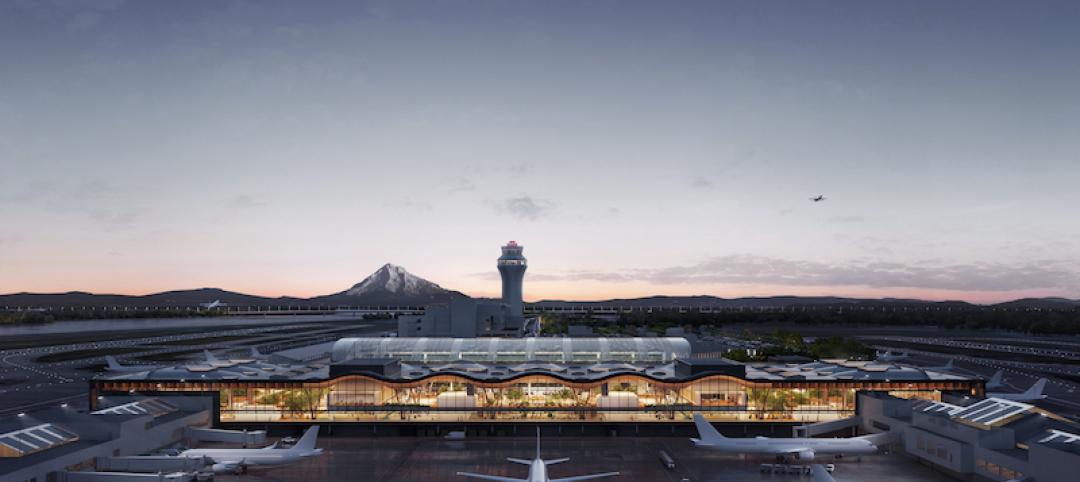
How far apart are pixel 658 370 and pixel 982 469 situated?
35.2 m

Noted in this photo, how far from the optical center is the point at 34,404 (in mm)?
86562

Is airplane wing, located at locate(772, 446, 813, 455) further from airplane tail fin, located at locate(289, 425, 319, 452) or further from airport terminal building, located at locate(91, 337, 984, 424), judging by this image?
airplane tail fin, located at locate(289, 425, 319, 452)

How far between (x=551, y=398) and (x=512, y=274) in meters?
96.9

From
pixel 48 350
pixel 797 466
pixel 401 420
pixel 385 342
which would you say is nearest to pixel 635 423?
pixel 797 466

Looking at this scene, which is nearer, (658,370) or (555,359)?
(658,370)

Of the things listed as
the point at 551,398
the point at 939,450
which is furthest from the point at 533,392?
the point at 939,450

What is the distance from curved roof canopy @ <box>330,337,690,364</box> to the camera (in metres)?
105

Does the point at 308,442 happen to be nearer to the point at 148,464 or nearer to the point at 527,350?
the point at 148,464

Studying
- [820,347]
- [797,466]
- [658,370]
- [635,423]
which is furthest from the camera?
[820,347]

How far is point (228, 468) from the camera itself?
53.2 meters

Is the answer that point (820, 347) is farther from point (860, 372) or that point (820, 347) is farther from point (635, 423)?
point (635, 423)

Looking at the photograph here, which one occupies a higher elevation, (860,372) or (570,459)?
(860,372)

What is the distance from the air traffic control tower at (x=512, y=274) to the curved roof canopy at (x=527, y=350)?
60.8 m

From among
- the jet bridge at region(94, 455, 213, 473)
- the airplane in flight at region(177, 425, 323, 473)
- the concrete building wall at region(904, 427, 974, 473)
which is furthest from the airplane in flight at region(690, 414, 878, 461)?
the jet bridge at region(94, 455, 213, 473)
